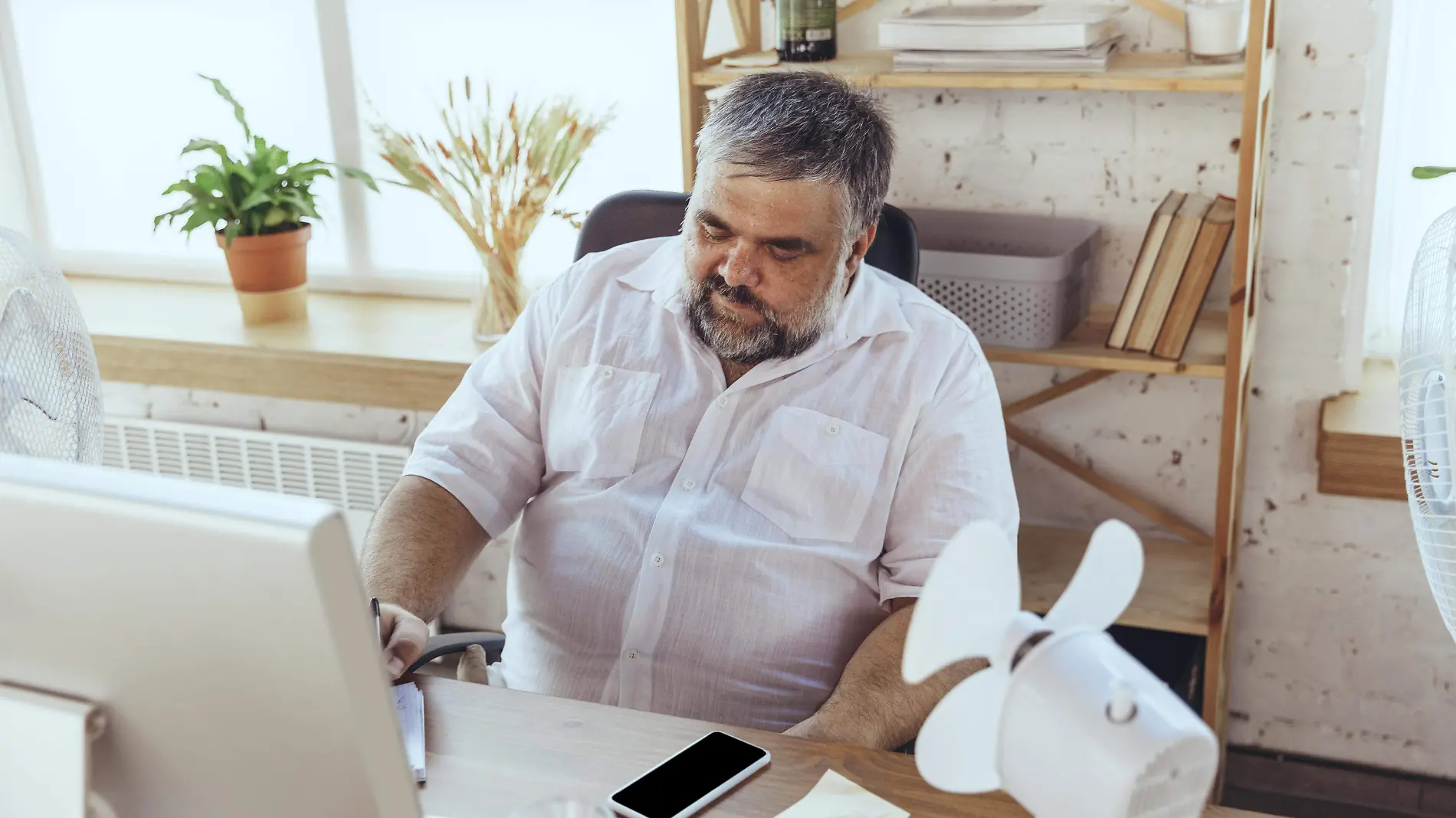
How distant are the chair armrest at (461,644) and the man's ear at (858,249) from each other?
2.06ft

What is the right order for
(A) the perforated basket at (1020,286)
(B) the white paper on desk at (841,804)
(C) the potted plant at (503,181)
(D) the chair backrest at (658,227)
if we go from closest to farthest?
(B) the white paper on desk at (841,804) → (D) the chair backrest at (658,227) → (A) the perforated basket at (1020,286) → (C) the potted plant at (503,181)

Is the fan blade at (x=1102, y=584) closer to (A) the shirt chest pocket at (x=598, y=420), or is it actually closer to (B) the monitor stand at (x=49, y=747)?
(B) the monitor stand at (x=49, y=747)

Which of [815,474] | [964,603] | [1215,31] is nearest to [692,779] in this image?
[964,603]

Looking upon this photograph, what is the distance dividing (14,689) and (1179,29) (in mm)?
1789

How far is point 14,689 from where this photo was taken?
0.80 metres

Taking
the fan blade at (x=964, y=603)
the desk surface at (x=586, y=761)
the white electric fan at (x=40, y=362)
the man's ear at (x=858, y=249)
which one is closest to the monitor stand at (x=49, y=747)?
the desk surface at (x=586, y=761)

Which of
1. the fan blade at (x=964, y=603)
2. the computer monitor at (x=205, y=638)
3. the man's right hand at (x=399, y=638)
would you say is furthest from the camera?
the man's right hand at (x=399, y=638)

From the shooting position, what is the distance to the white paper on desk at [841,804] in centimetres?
109

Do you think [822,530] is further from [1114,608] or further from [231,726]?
[231,726]

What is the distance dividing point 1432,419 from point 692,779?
2.39 ft

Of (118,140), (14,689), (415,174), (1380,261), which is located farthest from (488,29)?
(14,689)

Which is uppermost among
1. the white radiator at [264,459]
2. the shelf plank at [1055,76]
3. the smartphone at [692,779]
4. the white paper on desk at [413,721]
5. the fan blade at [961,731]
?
the shelf plank at [1055,76]

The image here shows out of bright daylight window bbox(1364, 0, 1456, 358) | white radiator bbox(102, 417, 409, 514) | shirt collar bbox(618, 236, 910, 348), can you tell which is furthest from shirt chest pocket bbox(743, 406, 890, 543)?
white radiator bbox(102, 417, 409, 514)

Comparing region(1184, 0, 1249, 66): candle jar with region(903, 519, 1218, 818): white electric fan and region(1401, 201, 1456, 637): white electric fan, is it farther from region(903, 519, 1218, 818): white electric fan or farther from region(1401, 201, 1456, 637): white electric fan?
region(903, 519, 1218, 818): white electric fan
